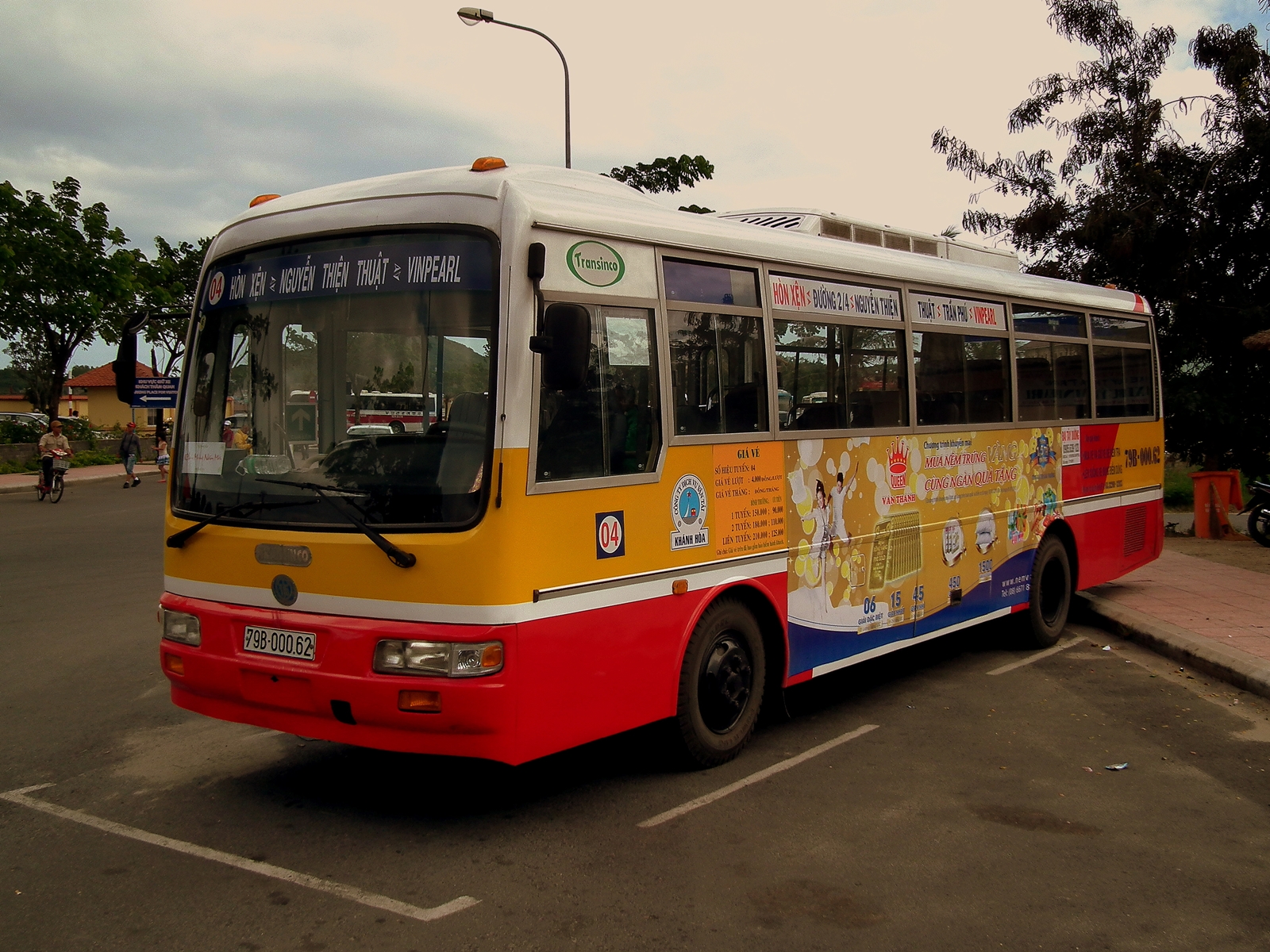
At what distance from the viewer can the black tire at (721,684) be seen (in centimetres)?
553

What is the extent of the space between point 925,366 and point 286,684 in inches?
187

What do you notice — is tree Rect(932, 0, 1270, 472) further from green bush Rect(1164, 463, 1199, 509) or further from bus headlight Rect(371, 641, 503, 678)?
bus headlight Rect(371, 641, 503, 678)

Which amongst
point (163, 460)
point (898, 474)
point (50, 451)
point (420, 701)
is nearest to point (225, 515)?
point (420, 701)

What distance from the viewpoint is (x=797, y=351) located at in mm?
6391

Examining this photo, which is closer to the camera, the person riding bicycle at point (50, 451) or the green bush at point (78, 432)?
the person riding bicycle at point (50, 451)

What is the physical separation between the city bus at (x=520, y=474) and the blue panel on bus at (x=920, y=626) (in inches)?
1.2

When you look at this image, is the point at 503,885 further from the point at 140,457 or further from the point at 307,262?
the point at 140,457

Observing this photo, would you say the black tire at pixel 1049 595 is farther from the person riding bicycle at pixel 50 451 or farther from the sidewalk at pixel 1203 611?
the person riding bicycle at pixel 50 451

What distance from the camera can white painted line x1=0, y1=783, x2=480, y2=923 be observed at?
4.03 m

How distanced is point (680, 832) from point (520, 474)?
1740 millimetres

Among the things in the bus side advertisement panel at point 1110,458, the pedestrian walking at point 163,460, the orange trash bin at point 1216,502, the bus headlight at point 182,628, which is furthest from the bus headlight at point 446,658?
the pedestrian walking at point 163,460

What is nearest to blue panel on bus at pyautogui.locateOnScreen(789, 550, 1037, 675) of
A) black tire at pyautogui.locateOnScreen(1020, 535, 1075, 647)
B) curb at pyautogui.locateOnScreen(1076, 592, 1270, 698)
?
black tire at pyautogui.locateOnScreen(1020, 535, 1075, 647)

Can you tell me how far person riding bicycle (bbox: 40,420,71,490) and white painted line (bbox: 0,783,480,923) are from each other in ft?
68.9

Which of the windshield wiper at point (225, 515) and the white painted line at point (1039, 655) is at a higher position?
the windshield wiper at point (225, 515)
